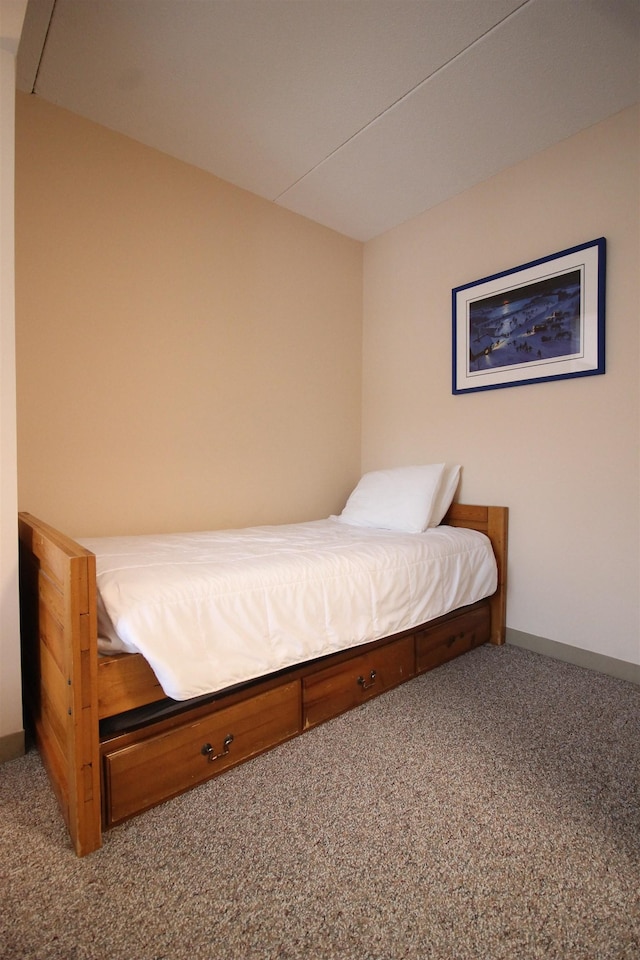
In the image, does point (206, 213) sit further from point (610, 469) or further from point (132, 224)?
point (610, 469)

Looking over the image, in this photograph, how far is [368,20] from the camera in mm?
1677

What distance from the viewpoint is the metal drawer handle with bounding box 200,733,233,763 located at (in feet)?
4.50

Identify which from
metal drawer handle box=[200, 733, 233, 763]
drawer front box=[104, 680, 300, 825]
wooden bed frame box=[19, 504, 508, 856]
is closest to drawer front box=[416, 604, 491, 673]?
wooden bed frame box=[19, 504, 508, 856]

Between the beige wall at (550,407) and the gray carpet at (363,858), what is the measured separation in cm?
75

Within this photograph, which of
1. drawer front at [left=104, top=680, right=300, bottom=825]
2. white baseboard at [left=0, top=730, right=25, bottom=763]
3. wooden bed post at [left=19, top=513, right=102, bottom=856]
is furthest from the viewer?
white baseboard at [left=0, top=730, right=25, bottom=763]

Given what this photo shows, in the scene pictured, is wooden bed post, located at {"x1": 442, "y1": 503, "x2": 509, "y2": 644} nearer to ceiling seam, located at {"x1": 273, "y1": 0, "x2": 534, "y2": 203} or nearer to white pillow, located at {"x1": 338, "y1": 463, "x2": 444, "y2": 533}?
white pillow, located at {"x1": 338, "y1": 463, "x2": 444, "y2": 533}

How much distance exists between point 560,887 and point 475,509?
1.78 metres

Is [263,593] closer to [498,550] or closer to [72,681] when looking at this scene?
[72,681]

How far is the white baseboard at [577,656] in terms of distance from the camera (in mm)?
2086

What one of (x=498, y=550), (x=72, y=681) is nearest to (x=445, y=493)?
(x=498, y=550)

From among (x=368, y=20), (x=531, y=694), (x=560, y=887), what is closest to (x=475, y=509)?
(x=531, y=694)

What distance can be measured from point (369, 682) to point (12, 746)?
1.26 m

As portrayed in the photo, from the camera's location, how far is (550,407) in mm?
2336

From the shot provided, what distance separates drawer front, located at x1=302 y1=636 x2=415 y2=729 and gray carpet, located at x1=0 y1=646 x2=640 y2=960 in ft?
0.28
